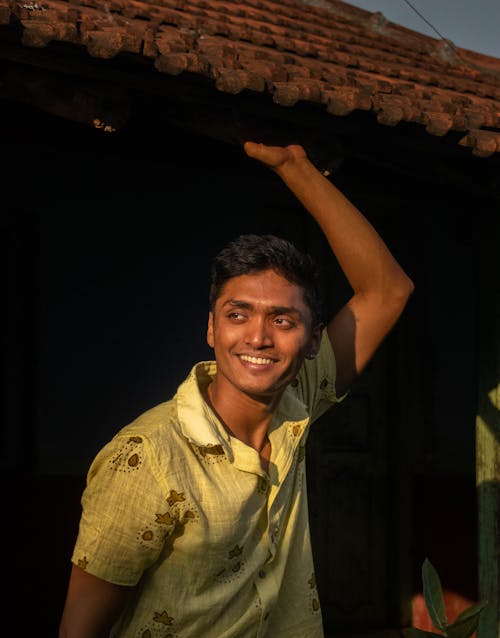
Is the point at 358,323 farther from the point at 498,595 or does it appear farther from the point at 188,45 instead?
the point at 498,595

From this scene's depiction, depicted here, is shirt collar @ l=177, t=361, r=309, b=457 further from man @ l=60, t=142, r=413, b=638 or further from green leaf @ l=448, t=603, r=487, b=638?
green leaf @ l=448, t=603, r=487, b=638

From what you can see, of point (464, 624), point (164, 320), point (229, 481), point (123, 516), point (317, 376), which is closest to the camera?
point (123, 516)

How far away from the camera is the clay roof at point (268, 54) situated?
261 cm

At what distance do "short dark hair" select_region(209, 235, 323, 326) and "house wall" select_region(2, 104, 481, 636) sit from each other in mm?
1776

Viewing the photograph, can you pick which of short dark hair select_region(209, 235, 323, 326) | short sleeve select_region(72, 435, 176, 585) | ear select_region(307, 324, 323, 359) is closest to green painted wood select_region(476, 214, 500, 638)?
ear select_region(307, 324, 323, 359)

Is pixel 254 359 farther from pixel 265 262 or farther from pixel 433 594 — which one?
pixel 433 594

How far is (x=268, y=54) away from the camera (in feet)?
10.5

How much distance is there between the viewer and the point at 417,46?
610cm

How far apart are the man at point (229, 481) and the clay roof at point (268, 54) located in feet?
2.37

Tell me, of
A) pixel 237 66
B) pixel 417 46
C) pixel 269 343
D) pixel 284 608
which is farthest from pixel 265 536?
pixel 417 46

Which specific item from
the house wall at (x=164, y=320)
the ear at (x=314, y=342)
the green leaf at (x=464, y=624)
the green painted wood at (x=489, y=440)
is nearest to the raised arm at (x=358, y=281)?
the ear at (x=314, y=342)

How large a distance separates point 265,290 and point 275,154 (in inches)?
32.0

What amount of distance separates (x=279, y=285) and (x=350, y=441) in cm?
340

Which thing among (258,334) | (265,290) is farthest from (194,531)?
(265,290)
